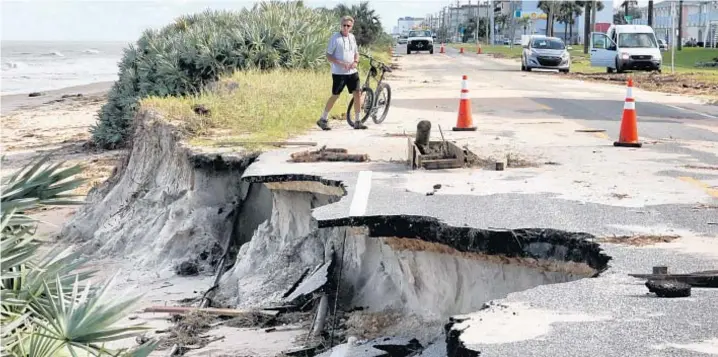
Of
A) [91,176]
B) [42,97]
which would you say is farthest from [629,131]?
[42,97]

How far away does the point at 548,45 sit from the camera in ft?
130

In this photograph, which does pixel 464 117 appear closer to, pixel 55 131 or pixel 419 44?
pixel 55 131

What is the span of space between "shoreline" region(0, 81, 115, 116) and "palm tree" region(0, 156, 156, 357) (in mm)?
34693

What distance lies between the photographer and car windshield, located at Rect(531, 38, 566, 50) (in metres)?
39.5

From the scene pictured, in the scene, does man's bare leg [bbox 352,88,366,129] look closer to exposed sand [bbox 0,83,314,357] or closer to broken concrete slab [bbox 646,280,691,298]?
exposed sand [bbox 0,83,314,357]

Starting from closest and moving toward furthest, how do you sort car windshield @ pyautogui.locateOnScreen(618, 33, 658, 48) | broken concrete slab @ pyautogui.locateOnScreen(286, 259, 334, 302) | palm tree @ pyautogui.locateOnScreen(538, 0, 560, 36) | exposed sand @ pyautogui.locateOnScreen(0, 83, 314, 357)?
1. exposed sand @ pyautogui.locateOnScreen(0, 83, 314, 357)
2. broken concrete slab @ pyautogui.locateOnScreen(286, 259, 334, 302)
3. car windshield @ pyautogui.locateOnScreen(618, 33, 658, 48)
4. palm tree @ pyautogui.locateOnScreen(538, 0, 560, 36)

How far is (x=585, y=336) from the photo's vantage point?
4.68 meters

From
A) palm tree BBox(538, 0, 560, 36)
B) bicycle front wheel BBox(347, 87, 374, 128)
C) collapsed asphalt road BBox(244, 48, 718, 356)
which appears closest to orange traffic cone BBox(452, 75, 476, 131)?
collapsed asphalt road BBox(244, 48, 718, 356)

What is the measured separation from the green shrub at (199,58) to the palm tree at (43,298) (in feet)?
52.2

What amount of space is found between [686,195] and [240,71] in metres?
14.0

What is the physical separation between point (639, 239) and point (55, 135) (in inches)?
967

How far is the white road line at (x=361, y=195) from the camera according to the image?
775 centimetres

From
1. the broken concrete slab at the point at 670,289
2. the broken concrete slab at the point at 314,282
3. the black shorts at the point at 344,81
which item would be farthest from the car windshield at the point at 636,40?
the broken concrete slab at the point at 670,289

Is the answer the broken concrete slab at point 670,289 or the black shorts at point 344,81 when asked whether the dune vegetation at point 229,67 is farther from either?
the broken concrete slab at point 670,289
